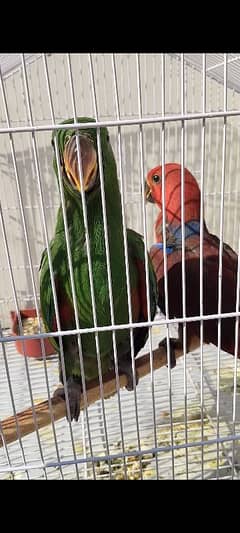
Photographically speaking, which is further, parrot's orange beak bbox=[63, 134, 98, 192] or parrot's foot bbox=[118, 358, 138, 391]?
parrot's foot bbox=[118, 358, 138, 391]

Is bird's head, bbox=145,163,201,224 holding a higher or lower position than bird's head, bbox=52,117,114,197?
lower

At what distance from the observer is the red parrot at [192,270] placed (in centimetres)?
96

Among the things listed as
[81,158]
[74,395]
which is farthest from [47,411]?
[81,158]

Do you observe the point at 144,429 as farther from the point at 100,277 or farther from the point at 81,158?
the point at 81,158

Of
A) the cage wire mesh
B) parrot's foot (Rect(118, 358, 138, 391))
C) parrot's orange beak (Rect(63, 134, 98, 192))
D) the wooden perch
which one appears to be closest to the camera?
parrot's orange beak (Rect(63, 134, 98, 192))

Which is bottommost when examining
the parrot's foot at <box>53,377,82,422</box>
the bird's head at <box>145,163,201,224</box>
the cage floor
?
the cage floor

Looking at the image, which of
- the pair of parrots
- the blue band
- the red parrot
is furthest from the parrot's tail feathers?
the blue band

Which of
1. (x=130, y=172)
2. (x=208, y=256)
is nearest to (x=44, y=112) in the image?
(x=130, y=172)

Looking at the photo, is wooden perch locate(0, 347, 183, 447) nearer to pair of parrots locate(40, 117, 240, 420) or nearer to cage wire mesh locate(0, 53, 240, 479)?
pair of parrots locate(40, 117, 240, 420)

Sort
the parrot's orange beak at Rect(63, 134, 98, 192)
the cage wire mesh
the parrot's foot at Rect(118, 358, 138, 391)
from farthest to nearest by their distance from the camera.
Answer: the cage wire mesh
the parrot's foot at Rect(118, 358, 138, 391)
the parrot's orange beak at Rect(63, 134, 98, 192)

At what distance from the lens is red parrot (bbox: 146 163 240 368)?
963 millimetres

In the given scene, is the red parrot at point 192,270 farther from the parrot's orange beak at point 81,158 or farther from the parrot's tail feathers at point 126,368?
the parrot's orange beak at point 81,158

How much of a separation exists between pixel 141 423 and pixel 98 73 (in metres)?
1.29

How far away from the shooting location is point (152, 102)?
1.81m
